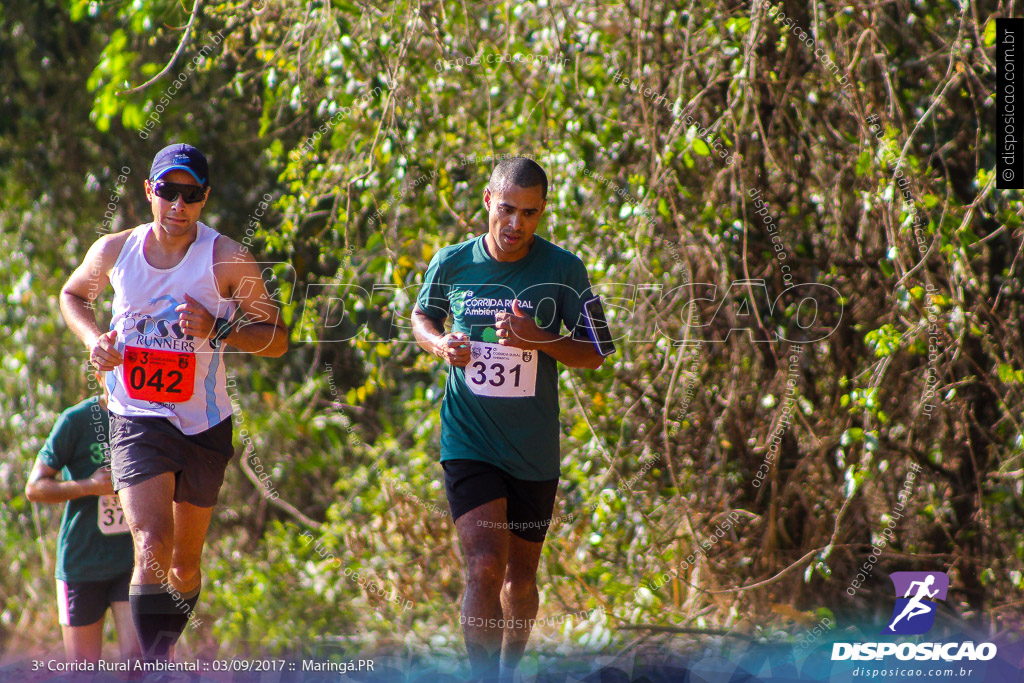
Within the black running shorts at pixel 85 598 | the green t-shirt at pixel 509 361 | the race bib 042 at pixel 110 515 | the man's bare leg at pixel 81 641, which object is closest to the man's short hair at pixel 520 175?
the green t-shirt at pixel 509 361

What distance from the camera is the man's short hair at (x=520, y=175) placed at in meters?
2.99

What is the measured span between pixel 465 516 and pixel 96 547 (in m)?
1.65

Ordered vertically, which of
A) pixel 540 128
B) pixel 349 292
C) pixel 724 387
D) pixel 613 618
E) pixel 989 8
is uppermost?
pixel 989 8

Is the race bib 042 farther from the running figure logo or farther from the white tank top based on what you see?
the running figure logo

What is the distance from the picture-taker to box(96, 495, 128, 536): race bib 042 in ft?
11.7

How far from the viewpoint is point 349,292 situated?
5332 mm

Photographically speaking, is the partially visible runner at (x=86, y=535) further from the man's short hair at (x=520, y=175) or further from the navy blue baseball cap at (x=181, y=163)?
the man's short hair at (x=520, y=175)

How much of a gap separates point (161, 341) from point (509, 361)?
114 centimetres

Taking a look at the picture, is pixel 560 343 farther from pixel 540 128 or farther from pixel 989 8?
pixel 989 8

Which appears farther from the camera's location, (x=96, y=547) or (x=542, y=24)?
(x=542, y=24)

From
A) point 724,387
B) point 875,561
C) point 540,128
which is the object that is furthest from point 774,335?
point 540,128

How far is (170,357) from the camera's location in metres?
3.11

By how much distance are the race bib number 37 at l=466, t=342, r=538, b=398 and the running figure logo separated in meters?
2.23

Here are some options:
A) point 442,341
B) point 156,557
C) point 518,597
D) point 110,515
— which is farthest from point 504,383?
point 110,515
